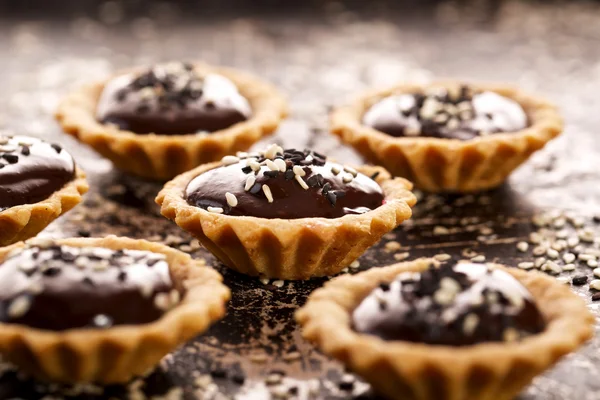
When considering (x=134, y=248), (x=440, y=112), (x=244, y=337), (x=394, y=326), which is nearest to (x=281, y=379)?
(x=244, y=337)

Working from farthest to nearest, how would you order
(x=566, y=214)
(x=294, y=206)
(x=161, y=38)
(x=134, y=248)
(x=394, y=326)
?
(x=161, y=38)
(x=566, y=214)
(x=294, y=206)
(x=134, y=248)
(x=394, y=326)

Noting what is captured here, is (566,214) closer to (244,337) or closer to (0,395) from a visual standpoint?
(244,337)

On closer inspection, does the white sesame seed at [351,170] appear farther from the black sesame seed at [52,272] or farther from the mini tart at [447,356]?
the black sesame seed at [52,272]

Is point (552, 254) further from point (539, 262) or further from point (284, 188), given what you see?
point (284, 188)

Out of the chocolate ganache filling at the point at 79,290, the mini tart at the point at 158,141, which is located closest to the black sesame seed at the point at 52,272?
the chocolate ganache filling at the point at 79,290

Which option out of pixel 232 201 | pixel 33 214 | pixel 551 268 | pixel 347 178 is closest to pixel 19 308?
pixel 33 214

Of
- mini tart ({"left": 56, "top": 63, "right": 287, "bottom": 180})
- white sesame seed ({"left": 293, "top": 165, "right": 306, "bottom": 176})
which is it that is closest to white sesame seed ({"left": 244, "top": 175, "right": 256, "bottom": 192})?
white sesame seed ({"left": 293, "top": 165, "right": 306, "bottom": 176})
